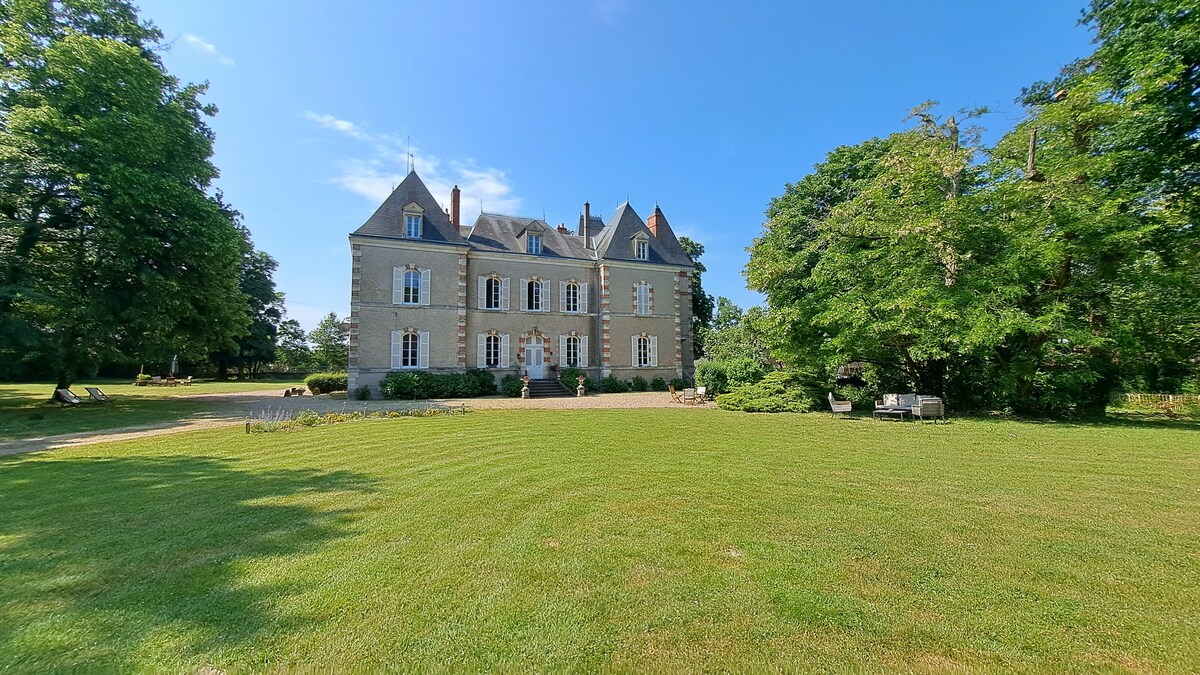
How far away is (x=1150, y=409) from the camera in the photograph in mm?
14062

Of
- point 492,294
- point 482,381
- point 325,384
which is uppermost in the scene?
point 492,294

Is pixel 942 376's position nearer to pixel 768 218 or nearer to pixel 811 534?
pixel 768 218

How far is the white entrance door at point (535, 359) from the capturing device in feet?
76.5

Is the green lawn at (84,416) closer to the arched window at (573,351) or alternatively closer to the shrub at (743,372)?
the arched window at (573,351)

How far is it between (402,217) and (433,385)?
24.7 feet

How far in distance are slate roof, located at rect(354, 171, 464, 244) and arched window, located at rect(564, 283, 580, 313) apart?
223 inches

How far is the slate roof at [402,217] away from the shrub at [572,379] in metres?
7.73

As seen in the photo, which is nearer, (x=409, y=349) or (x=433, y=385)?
(x=433, y=385)

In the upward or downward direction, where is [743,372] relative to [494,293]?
downward

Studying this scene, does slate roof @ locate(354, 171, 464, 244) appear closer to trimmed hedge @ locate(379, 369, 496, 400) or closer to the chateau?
the chateau

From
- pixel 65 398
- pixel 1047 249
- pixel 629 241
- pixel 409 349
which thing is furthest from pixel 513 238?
pixel 1047 249

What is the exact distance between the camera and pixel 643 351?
83.3ft

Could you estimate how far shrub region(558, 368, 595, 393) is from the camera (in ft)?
74.7

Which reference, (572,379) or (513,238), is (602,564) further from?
(513,238)
